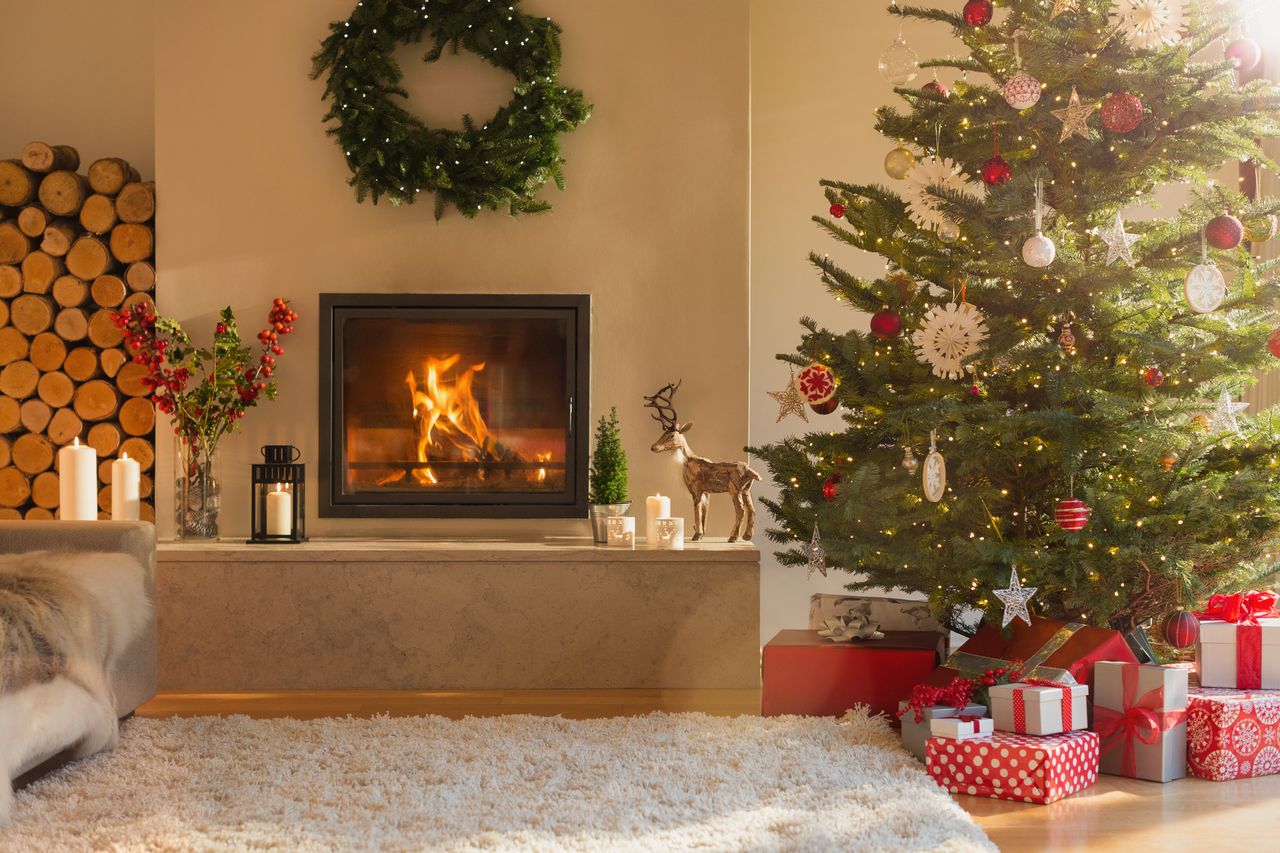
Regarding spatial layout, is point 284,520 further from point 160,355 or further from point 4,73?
point 4,73

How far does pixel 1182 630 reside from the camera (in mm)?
2908

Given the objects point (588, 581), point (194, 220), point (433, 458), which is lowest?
point (588, 581)

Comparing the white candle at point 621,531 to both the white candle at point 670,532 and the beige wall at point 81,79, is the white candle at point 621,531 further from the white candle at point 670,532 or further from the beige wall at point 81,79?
the beige wall at point 81,79

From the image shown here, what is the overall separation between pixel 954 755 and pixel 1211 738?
2.03 feet

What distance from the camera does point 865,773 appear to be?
2615mm

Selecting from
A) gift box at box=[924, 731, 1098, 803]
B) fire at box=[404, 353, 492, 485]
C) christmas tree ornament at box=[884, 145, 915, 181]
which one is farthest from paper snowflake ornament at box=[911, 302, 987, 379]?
fire at box=[404, 353, 492, 485]

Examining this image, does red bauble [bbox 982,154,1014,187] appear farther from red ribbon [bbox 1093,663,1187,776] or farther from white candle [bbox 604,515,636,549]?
white candle [bbox 604,515,636,549]

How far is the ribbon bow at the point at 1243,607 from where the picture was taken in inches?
119

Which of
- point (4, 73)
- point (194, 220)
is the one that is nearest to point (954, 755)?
point (194, 220)

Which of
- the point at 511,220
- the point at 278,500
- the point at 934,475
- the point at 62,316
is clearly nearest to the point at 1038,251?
the point at 934,475

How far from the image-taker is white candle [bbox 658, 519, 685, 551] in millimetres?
3811

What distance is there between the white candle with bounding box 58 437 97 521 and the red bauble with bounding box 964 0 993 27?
2.67 m

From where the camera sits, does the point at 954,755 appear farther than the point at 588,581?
No

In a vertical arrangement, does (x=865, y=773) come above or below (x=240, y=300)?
below
